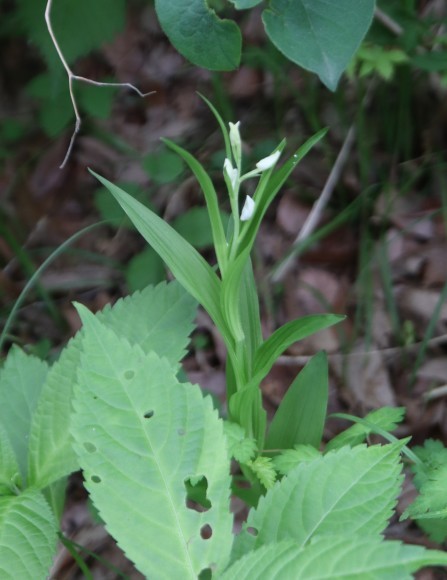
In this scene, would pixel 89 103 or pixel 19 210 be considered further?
pixel 19 210

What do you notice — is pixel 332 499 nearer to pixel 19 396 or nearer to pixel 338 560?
pixel 338 560

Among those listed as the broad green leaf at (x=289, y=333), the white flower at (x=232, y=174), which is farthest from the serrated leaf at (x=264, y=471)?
the white flower at (x=232, y=174)

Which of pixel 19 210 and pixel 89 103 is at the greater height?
pixel 89 103

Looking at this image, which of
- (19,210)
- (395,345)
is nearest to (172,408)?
(395,345)

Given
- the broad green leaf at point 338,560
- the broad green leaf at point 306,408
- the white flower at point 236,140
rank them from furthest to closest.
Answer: the broad green leaf at point 306,408
the white flower at point 236,140
the broad green leaf at point 338,560

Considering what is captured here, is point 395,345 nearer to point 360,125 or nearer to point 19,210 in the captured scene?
point 360,125

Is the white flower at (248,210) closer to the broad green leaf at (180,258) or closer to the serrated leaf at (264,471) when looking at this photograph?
the broad green leaf at (180,258)

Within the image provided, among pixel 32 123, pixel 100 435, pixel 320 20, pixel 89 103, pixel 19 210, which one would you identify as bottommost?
pixel 19 210
